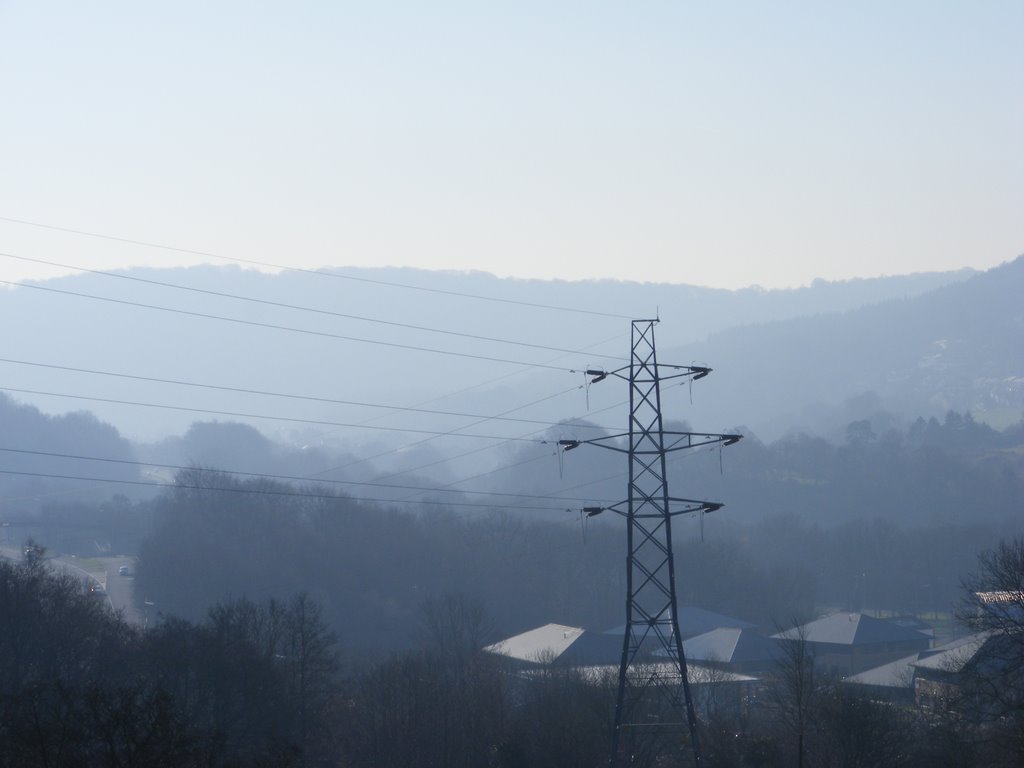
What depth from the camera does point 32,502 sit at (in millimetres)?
92438

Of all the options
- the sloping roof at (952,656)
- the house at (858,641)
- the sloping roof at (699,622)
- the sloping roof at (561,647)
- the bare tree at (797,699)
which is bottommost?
the house at (858,641)

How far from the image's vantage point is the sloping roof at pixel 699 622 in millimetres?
60675

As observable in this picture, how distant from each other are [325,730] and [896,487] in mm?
94461

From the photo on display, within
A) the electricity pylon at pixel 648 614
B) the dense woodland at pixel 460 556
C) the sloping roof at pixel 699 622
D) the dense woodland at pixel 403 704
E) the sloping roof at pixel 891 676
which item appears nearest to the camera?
the electricity pylon at pixel 648 614

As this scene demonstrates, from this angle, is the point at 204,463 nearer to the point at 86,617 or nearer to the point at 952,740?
the point at 86,617


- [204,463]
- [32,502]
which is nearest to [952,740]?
[32,502]

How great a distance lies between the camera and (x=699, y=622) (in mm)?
62500

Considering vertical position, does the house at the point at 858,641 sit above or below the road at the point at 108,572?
below

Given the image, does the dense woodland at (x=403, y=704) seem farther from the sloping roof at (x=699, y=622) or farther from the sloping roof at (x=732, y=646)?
the sloping roof at (x=699, y=622)

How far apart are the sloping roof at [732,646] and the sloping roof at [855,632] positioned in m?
2.03

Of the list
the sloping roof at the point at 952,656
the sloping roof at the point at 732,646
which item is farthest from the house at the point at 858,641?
the sloping roof at the point at 952,656

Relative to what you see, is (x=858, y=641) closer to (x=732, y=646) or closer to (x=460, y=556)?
(x=732, y=646)

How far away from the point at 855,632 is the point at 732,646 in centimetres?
790

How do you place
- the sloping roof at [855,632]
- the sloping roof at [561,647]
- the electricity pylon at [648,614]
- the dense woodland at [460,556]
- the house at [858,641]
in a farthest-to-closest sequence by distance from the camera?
the dense woodland at [460,556] → the sloping roof at [855,632] → the house at [858,641] → the sloping roof at [561,647] → the electricity pylon at [648,614]
